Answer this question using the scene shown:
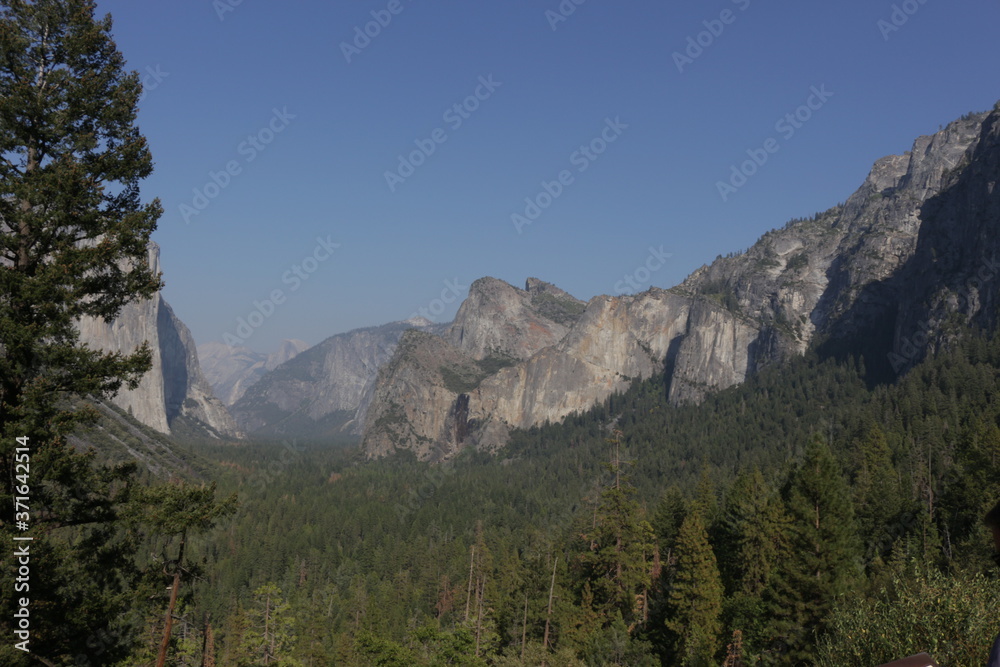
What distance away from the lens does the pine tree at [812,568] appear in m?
28.7

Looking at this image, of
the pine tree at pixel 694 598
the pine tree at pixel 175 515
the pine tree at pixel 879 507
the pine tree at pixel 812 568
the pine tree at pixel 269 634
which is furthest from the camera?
the pine tree at pixel 879 507

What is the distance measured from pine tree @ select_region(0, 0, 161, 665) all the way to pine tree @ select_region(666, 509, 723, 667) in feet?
110

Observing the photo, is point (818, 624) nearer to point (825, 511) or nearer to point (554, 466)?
point (825, 511)

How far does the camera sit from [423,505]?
14488 cm

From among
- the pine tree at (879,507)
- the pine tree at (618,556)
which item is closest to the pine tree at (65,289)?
the pine tree at (618,556)

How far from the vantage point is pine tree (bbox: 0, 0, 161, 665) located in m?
12.2

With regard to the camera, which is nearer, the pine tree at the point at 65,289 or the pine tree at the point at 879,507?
the pine tree at the point at 65,289

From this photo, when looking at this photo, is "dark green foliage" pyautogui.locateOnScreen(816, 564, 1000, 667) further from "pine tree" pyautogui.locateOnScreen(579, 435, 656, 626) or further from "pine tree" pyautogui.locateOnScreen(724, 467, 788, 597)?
"pine tree" pyautogui.locateOnScreen(579, 435, 656, 626)

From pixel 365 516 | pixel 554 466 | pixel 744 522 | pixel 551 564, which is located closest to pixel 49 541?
pixel 551 564

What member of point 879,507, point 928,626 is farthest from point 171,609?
point 879,507

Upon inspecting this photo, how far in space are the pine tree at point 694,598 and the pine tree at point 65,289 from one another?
110 feet

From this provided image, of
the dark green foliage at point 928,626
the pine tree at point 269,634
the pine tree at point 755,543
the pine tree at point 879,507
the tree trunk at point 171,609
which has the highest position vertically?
the pine tree at point 879,507

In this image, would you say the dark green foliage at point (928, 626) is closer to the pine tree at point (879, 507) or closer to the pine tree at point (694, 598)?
the pine tree at point (694, 598)

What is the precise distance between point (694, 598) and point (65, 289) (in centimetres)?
3818
